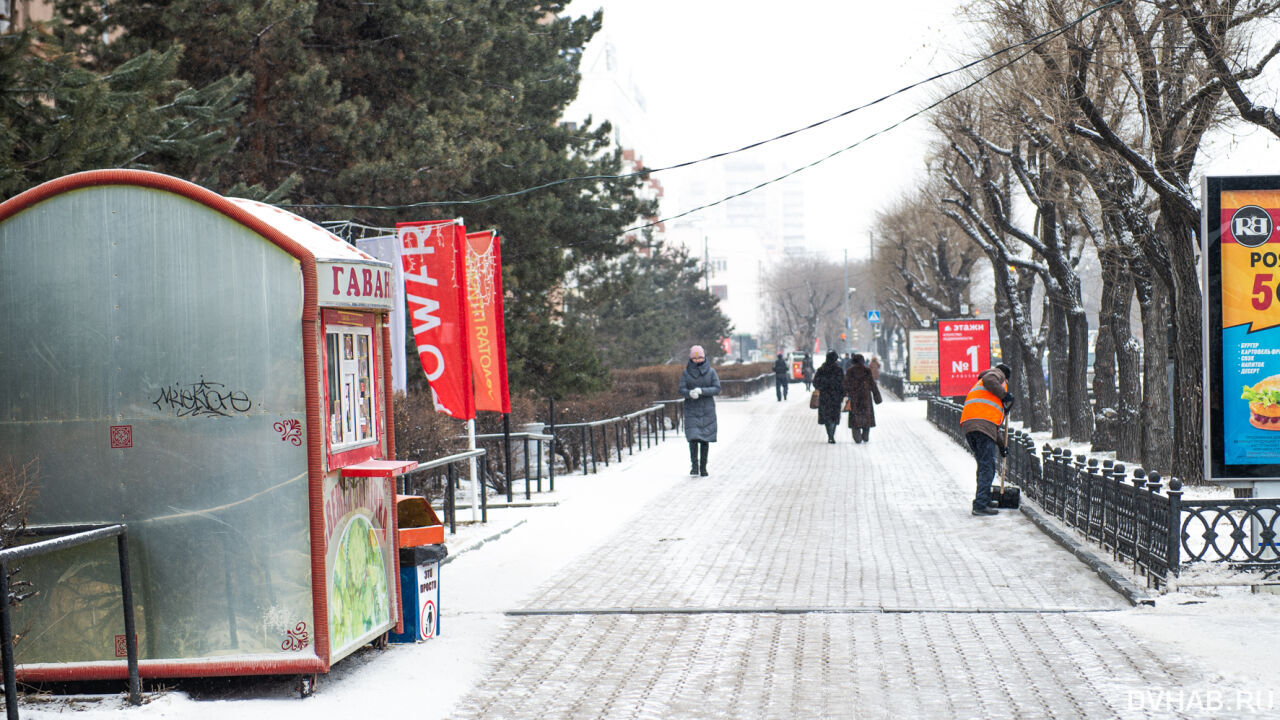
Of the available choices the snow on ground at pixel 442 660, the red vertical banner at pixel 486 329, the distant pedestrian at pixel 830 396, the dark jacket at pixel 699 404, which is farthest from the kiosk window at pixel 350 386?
the distant pedestrian at pixel 830 396

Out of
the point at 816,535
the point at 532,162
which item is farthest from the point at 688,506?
the point at 532,162

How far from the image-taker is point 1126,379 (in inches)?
862

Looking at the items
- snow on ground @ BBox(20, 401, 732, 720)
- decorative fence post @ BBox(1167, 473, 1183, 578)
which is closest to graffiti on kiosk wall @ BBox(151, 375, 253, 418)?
snow on ground @ BBox(20, 401, 732, 720)

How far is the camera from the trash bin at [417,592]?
26.1 feet

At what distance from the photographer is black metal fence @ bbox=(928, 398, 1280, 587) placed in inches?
355

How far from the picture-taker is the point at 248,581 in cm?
657

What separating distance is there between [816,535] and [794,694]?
607cm


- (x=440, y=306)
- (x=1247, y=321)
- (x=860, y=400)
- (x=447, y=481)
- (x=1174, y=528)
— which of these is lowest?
(x=1174, y=528)

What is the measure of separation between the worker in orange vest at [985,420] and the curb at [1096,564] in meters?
0.53

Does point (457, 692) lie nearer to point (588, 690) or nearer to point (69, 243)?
point (588, 690)

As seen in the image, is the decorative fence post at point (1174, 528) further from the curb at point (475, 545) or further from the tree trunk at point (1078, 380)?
the tree trunk at point (1078, 380)

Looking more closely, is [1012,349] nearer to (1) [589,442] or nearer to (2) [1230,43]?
(1) [589,442]

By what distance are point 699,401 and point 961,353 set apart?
1162 centimetres

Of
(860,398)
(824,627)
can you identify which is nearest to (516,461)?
(860,398)
